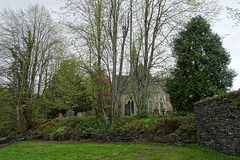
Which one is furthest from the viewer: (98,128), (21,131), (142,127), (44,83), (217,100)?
(44,83)

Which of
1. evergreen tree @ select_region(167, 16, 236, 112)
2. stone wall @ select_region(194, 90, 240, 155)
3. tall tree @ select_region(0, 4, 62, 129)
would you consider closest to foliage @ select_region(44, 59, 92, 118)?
tall tree @ select_region(0, 4, 62, 129)

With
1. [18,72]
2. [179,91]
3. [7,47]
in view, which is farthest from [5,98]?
[179,91]

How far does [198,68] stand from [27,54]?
53.7 feet

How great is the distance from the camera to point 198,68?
13.1 meters

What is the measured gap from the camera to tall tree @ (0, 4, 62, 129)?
15383 millimetres

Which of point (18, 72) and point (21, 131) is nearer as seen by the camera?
point (21, 131)

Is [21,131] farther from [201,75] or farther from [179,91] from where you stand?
[201,75]

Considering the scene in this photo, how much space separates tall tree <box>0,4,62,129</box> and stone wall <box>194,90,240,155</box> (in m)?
13.8

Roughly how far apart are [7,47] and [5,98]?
4.89 meters

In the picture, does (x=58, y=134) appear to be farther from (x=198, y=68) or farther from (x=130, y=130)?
(x=198, y=68)

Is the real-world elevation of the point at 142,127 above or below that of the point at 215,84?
below

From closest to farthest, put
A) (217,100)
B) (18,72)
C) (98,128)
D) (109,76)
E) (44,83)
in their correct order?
(217,100) → (98,128) → (109,76) → (18,72) → (44,83)

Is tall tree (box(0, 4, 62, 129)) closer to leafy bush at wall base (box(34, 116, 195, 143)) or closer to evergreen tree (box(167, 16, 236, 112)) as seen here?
leafy bush at wall base (box(34, 116, 195, 143))

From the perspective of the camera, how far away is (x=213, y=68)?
12531mm
